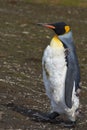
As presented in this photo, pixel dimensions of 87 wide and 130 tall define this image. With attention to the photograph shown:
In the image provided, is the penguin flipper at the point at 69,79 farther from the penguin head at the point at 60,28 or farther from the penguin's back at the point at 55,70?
the penguin head at the point at 60,28

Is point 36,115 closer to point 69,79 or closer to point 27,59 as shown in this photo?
point 69,79

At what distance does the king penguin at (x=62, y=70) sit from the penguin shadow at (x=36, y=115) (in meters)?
0.33

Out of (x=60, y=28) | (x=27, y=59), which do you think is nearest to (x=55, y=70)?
(x=60, y=28)

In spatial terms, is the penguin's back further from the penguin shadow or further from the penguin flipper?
the penguin shadow

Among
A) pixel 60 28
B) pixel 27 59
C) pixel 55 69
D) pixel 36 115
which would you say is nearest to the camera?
pixel 55 69

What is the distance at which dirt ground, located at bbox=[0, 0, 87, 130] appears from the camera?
296 inches

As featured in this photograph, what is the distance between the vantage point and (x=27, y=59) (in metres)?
11.6

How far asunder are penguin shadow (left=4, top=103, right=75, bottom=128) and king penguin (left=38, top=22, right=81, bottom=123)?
1.08 feet

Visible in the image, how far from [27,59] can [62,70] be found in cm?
459

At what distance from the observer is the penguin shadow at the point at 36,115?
7473mm

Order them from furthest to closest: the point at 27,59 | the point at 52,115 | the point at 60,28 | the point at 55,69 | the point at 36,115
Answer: the point at 27,59, the point at 36,115, the point at 52,115, the point at 60,28, the point at 55,69

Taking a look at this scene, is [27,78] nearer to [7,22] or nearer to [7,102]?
[7,102]

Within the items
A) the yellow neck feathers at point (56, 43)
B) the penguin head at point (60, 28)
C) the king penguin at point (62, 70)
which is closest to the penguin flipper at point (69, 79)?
the king penguin at point (62, 70)

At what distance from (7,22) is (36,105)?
7.95 m
